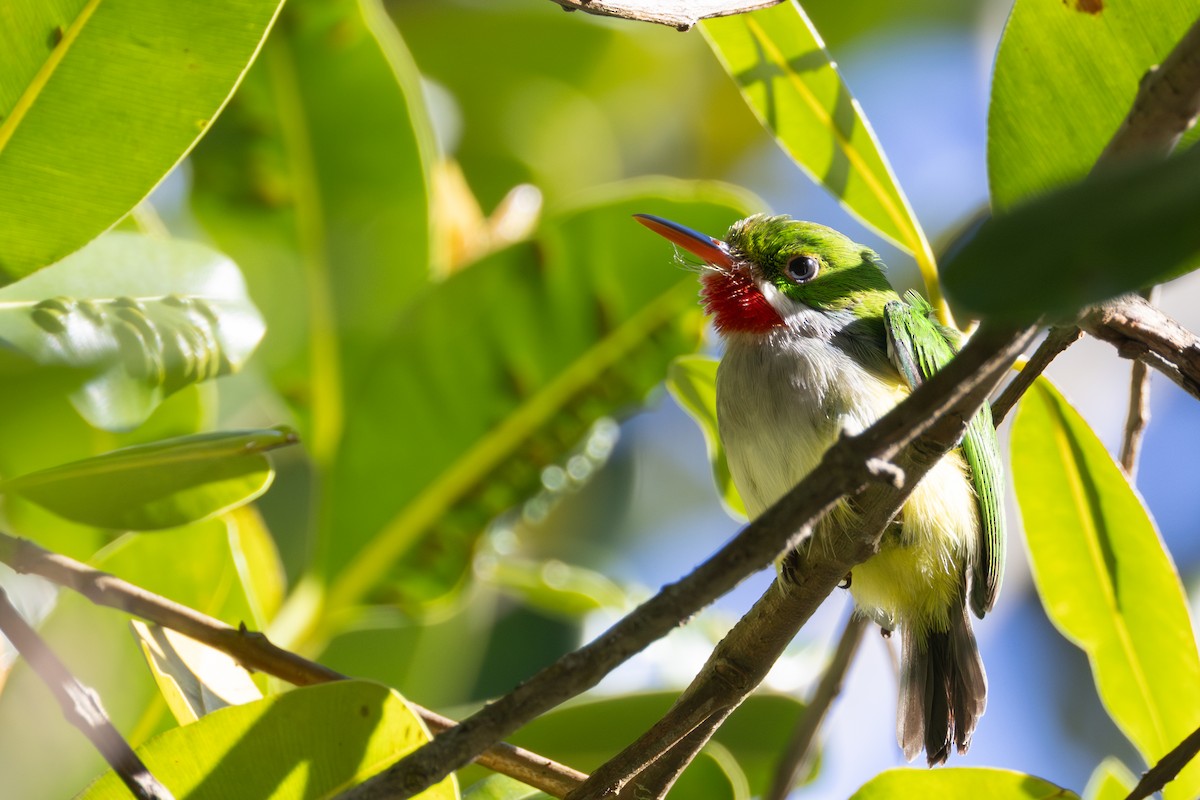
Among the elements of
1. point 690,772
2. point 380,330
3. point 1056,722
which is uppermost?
point 380,330

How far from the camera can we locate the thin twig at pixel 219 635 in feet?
5.60

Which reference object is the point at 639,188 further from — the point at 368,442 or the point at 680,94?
the point at 680,94

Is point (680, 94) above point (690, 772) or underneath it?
above

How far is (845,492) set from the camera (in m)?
1.10

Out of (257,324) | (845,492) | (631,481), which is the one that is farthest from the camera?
(631,481)

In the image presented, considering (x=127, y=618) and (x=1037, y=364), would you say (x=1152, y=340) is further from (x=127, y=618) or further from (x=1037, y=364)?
(x=127, y=618)

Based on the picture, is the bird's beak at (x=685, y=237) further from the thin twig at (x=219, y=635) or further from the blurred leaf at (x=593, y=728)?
the thin twig at (x=219, y=635)

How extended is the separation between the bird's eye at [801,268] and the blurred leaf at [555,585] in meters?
0.90

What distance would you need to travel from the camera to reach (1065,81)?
1.65m

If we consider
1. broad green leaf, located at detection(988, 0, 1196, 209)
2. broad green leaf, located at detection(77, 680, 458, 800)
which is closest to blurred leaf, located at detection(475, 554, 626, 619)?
broad green leaf, located at detection(77, 680, 458, 800)

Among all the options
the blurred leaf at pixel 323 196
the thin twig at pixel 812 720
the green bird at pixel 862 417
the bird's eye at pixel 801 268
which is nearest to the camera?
the thin twig at pixel 812 720

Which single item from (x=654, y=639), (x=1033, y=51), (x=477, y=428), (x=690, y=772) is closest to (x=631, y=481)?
(x=477, y=428)

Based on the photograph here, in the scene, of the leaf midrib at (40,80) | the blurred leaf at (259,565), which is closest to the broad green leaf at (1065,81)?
the leaf midrib at (40,80)

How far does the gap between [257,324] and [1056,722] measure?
3.67m
